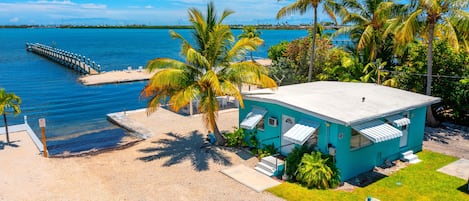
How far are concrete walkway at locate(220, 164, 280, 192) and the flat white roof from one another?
2735 mm

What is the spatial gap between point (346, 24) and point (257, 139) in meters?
12.8

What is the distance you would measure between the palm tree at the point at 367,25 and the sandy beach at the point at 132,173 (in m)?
12.2

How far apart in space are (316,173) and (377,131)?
Result: 2.57 metres

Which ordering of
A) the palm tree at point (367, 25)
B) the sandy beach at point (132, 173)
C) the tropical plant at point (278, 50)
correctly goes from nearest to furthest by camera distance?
the sandy beach at point (132, 173), the palm tree at point (367, 25), the tropical plant at point (278, 50)

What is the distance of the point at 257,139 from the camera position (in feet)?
53.2

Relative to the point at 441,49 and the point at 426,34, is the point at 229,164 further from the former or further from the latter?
the point at 441,49

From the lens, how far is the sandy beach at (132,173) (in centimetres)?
1205

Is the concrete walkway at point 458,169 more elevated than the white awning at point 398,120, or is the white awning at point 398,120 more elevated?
the white awning at point 398,120

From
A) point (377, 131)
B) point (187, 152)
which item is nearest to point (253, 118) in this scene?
point (187, 152)

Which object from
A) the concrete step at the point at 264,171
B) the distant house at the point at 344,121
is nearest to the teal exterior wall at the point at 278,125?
the distant house at the point at 344,121

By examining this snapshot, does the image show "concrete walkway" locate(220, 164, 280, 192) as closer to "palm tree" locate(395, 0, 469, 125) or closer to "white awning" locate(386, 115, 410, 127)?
"white awning" locate(386, 115, 410, 127)

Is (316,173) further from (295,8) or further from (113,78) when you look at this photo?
(113,78)

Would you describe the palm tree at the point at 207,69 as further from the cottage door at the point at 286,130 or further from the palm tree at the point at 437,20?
the palm tree at the point at 437,20

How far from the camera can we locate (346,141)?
12.8 meters
